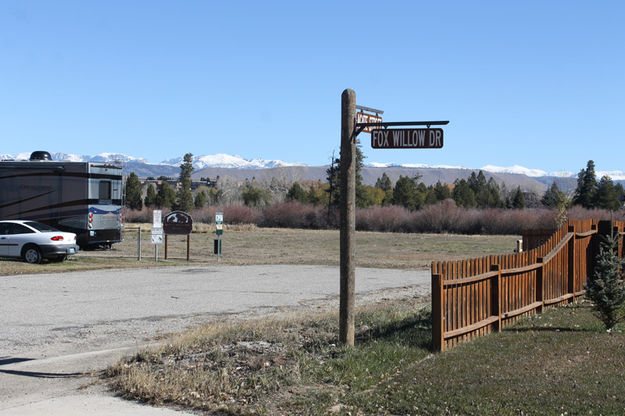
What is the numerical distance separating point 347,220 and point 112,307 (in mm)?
8068

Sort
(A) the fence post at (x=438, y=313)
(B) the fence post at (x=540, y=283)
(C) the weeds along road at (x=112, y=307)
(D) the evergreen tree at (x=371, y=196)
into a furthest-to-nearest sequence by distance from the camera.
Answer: (D) the evergreen tree at (x=371, y=196), (B) the fence post at (x=540, y=283), (A) the fence post at (x=438, y=313), (C) the weeds along road at (x=112, y=307)

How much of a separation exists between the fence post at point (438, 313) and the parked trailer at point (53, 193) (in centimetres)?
2167

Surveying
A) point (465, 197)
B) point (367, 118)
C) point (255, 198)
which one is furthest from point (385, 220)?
point (367, 118)

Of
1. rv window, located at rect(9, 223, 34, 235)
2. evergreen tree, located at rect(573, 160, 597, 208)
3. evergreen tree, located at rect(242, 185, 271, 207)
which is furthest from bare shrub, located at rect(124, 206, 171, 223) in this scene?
rv window, located at rect(9, 223, 34, 235)

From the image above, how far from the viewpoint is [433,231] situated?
3209 inches

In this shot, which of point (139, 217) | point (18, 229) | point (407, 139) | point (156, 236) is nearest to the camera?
point (407, 139)

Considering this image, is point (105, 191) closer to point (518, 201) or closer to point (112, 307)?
point (112, 307)

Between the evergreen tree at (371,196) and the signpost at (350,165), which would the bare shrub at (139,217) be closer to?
the evergreen tree at (371,196)

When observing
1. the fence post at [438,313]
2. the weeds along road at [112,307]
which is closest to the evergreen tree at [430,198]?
the weeds along road at [112,307]

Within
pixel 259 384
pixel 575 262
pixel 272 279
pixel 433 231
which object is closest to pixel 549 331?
pixel 575 262

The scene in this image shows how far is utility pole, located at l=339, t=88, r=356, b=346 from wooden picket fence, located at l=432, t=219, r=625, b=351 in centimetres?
110

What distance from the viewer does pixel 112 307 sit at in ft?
49.2

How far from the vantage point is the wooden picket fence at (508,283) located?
29.9ft

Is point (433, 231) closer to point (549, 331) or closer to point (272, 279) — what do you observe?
point (272, 279)
